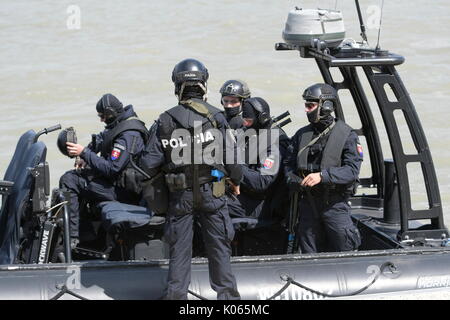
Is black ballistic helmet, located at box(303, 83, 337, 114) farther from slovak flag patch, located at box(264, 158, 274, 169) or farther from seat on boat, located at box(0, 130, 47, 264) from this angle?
seat on boat, located at box(0, 130, 47, 264)

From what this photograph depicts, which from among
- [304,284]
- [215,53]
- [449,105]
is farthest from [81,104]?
[304,284]

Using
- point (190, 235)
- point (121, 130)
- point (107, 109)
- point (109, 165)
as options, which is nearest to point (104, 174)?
point (109, 165)

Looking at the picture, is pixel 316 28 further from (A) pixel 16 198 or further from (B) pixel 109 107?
(A) pixel 16 198

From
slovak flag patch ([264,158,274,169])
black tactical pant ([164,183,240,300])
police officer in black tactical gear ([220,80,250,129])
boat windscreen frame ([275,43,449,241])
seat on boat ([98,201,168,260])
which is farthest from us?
police officer in black tactical gear ([220,80,250,129])

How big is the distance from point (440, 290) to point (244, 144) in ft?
5.29

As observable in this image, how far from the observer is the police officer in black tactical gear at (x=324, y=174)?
232 inches

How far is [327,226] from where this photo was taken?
5.99 m

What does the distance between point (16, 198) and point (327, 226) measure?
76.4 inches

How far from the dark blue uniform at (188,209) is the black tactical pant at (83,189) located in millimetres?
1506

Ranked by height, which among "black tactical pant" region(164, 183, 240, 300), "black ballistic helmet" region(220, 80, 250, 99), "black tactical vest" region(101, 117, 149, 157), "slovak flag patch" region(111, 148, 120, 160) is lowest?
"black tactical pant" region(164, 183, 240, 300)

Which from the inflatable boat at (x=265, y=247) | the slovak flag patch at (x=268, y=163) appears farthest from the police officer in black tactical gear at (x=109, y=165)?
the slovak flag patch at (x=268, y=163)

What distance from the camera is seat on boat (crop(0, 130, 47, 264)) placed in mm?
5793

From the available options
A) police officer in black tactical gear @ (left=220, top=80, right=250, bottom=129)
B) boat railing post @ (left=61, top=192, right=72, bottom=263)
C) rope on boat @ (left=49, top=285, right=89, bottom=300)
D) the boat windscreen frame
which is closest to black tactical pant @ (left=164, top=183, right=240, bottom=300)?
rope on boat @ (left=49, top=285, right=89, bottom=300)
